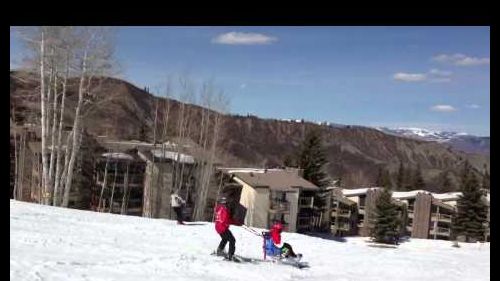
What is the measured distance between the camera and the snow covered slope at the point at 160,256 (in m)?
9.42

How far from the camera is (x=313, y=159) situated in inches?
1900

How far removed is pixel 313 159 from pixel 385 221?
7.40m

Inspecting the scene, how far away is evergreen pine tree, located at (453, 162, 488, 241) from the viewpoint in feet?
159

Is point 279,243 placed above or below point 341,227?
above

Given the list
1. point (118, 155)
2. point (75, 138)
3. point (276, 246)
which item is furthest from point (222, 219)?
point (118, 155)

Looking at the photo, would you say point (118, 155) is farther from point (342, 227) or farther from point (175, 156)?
point (342, 227)

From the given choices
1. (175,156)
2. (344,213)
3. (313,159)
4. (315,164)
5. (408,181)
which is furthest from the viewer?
(408,181)

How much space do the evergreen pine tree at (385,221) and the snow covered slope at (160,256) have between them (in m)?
27.9

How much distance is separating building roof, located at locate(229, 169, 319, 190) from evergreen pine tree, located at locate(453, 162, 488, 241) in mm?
13261

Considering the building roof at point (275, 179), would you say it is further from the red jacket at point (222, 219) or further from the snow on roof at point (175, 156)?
the red jacket at point (222, 219)

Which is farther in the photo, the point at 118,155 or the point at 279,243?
the point at 118,155

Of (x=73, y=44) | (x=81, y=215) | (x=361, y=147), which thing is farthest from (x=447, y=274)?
(x=361, y=147)

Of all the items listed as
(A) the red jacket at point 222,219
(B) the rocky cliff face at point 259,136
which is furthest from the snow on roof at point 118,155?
(A) the red jacket at point 222,219
